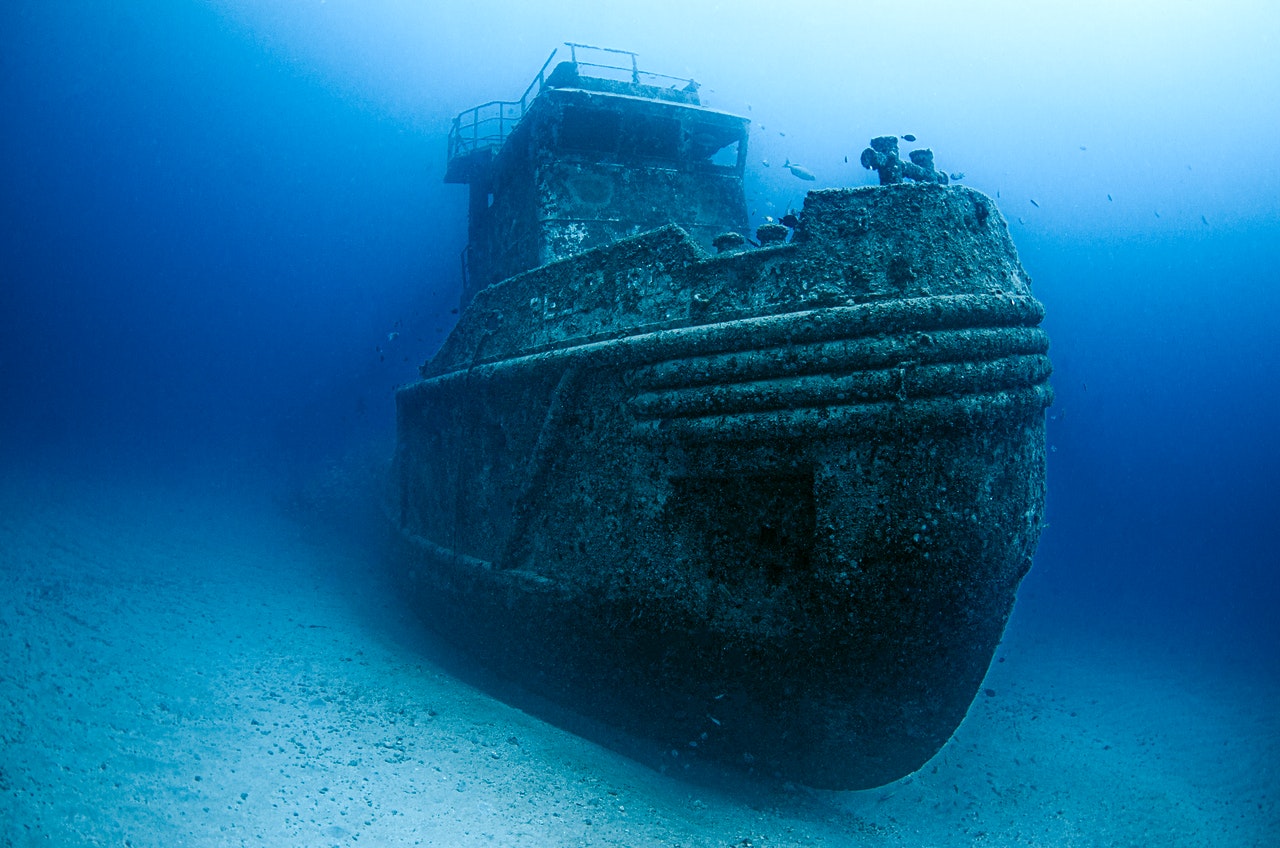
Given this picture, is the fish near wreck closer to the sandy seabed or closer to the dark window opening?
Answer: the sandy seabed

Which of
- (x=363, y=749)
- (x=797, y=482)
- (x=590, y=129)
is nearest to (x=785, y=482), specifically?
(x=797, y=482)

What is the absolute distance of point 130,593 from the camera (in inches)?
254

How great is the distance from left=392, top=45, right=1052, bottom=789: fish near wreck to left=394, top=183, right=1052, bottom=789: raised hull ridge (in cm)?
1

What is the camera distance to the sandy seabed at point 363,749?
304 centimetres

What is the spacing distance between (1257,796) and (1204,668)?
6.35 m

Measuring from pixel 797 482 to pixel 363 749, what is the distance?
117 inches

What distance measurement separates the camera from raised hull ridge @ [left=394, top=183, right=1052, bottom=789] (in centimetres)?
310

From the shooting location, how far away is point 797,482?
10.5 ft

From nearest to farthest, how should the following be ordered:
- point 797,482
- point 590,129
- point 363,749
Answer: point 797,482 → point 363,749 → point 590,129

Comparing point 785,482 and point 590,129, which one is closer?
point 785,482

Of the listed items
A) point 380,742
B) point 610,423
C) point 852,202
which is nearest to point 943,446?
point 852,202

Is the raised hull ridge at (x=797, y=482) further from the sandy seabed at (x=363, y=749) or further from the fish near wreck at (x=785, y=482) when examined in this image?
the sandy seabed at (x=363, y=749)

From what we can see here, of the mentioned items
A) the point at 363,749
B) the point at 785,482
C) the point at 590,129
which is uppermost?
the point at 590,129

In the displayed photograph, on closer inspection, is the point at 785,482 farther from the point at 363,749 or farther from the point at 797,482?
the point at 363,749
